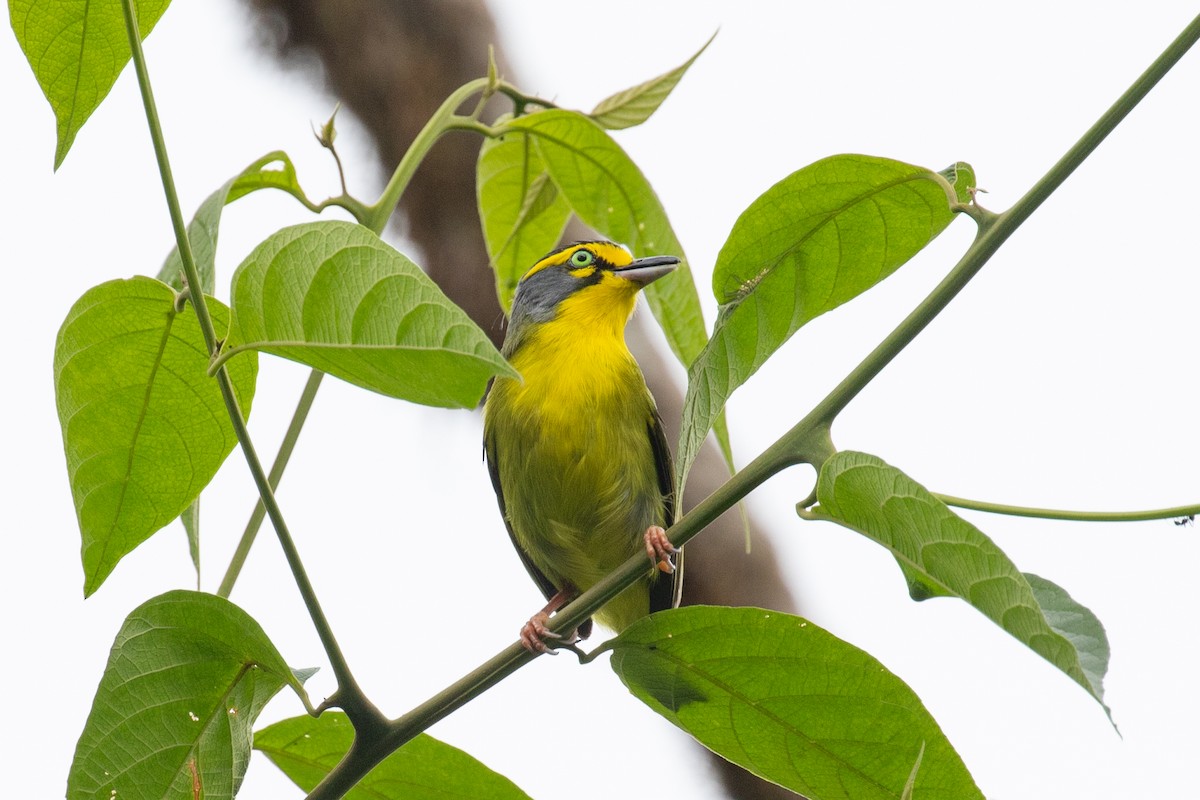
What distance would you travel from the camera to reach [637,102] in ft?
7.03

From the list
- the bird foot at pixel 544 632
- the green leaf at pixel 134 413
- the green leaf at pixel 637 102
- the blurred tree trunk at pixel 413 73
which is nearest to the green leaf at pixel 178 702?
the green leaf at pixel 134 413

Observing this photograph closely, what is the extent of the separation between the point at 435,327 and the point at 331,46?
3.65 metres

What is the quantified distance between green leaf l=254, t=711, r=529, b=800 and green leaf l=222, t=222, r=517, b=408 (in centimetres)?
62

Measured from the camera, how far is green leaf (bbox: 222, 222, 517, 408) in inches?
42.8

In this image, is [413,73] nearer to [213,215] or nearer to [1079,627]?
[213,215]

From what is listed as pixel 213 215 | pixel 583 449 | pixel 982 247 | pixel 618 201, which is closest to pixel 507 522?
pixel 583 449

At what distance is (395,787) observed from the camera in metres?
1.68

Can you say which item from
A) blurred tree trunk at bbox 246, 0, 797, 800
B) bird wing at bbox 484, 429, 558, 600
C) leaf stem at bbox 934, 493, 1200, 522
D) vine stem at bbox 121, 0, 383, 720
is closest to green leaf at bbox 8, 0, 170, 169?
vine stem at bbox 121, 0, 383, 720

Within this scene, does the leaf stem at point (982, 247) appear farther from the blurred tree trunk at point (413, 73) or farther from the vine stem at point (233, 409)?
the blurred tree trunk at point (413, 73)

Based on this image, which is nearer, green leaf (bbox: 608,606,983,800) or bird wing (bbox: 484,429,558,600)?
green leaf (bbox: 608,606,983,800)

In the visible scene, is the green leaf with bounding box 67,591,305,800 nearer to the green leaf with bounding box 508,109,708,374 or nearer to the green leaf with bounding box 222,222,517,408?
the green leaf with bounding box 222,222,517,408

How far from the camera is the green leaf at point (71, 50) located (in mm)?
1434

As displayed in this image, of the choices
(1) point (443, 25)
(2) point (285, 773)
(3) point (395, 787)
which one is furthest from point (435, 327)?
(1) point (443, 25)

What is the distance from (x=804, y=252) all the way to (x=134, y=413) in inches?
32.4
